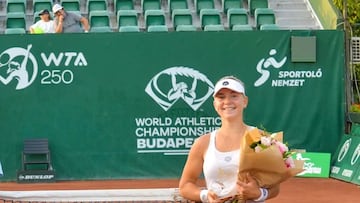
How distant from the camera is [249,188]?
367cm

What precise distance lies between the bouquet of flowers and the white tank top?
0.16 meters

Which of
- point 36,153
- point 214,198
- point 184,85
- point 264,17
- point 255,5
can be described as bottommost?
point 36,153

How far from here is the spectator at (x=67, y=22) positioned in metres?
13.5

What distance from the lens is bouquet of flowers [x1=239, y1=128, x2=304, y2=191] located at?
11.6 feet

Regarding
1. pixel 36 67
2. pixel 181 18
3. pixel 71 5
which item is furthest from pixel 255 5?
pixel 36 67

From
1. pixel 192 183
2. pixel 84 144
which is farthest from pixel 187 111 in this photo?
pixel 192 183

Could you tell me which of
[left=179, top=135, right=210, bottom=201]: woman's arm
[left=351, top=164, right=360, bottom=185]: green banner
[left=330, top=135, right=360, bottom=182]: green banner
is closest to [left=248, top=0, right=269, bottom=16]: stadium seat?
[left=330, top=135, right=360, bottom=182]: green banner

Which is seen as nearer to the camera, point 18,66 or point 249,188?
point 249,188

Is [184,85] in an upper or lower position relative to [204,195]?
upper

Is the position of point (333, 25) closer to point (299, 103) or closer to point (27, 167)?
point (299, 103)

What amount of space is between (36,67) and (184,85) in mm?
2300

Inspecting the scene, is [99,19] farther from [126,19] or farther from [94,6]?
[94,6]

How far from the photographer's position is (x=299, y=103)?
41.4 ft

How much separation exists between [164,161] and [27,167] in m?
2.10
